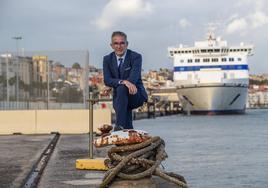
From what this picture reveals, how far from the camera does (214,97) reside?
253 ft

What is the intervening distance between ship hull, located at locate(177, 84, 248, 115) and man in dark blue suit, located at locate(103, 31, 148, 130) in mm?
70314

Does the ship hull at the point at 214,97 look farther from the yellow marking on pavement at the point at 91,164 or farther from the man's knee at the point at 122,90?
the man's knee at the point at 122,90

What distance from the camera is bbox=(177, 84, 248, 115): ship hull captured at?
7625 cm

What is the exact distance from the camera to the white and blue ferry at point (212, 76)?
7681 cm

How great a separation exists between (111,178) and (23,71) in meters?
14.8

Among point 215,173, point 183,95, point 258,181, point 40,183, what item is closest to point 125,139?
point 40,183

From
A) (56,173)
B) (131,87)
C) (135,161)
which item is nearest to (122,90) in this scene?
(131,87)

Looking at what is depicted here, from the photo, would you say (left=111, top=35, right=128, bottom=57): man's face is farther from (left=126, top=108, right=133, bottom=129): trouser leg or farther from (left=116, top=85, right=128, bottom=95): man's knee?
(left=126, top=108, right=133, bottom=129): trouser leg

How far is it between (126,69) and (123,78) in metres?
0.09

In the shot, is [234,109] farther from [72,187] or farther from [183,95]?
[72,187]

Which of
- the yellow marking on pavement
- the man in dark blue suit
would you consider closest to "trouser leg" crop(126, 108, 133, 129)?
the man in dark blue suit

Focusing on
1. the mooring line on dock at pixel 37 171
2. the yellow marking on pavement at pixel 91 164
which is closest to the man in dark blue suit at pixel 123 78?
the yellow marking on pavement at pixel 91 164

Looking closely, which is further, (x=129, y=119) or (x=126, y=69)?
(x=129, y=119)

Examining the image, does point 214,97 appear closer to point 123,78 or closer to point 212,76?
point 212,76
